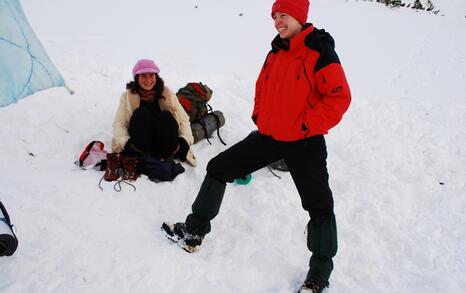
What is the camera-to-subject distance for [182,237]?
3.24 meters

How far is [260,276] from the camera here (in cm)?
307

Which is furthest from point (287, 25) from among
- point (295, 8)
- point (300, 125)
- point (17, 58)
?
point (17, 58)

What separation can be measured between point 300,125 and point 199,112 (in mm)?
2624

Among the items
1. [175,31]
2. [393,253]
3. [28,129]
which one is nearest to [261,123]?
[393,253]

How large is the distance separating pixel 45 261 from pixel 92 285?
405 mm

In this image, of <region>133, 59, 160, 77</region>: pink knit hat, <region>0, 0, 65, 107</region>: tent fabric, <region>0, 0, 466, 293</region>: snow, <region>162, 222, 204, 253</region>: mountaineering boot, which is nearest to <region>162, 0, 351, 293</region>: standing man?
<region>162, 222, 204, 253</region>: mountaineering boot

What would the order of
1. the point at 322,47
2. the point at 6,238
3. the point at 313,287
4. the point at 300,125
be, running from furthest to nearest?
1. the point at 313,287
2. the point at 300,125
3. the point at 322,47
4. the point at 6,238

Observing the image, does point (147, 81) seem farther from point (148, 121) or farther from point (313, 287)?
point (313, 287)

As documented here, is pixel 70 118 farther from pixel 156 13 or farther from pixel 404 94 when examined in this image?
pixel 156 13

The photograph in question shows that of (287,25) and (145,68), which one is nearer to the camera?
(287,25)

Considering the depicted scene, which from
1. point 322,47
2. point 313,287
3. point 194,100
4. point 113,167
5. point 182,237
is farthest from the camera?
point 194,100

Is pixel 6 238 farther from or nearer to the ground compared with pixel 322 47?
nearer to the ground

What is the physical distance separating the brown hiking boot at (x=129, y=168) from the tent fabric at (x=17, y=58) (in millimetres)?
1289

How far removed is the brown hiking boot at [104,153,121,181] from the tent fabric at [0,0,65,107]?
1142mm
